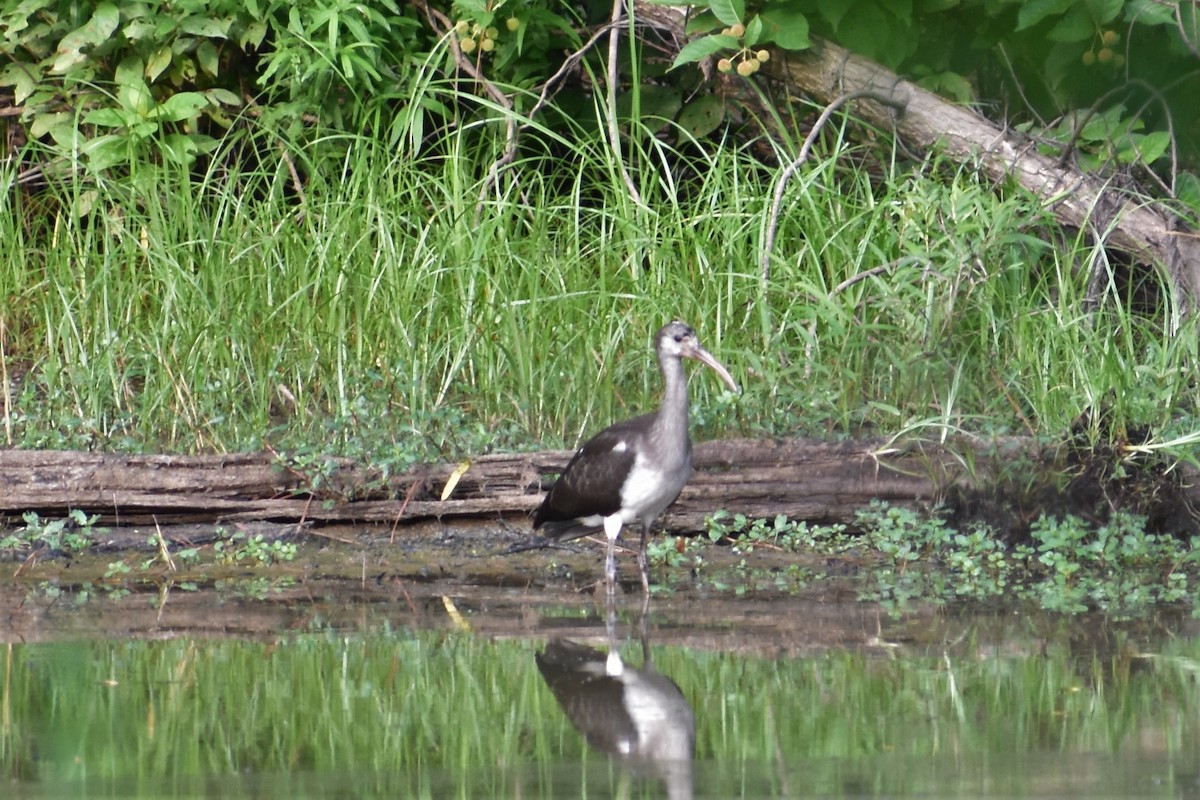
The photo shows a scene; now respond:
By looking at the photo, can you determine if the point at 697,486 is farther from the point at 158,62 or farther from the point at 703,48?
the point at 158,62

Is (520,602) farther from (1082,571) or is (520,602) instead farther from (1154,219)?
(1154,219)

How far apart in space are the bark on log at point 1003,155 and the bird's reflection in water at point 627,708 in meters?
4.01

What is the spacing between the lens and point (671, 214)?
26.9 feet

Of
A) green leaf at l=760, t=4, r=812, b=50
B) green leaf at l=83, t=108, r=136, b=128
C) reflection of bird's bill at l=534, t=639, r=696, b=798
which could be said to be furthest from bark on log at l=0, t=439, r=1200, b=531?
green leaf at l=83, t=108, r=136, b=128

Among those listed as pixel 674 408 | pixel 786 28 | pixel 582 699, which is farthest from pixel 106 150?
pixel 582 699

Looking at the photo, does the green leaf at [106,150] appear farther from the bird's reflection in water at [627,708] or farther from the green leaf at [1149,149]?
the green leaf at [1149,149]

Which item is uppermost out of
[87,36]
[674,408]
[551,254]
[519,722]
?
[87,36]

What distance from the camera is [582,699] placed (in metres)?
4.27

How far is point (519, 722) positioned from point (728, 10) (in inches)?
197

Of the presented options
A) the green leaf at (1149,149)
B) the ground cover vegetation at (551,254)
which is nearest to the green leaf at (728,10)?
the ground cover vegetation at (551,254)

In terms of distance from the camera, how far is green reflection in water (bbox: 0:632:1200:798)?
11.4 feet

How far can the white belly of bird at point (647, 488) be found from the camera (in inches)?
242

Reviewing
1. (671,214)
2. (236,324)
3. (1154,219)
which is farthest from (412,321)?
(1154,219)

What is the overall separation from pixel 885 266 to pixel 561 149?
333cm
